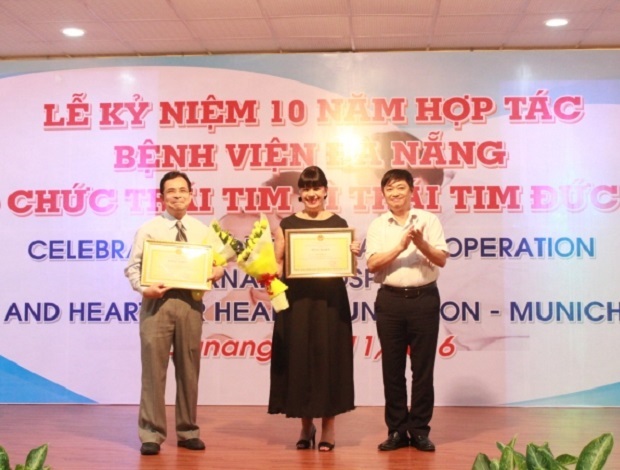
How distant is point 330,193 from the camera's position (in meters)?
5.57

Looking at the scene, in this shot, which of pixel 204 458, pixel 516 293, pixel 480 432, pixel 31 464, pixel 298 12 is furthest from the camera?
pixel 516 293

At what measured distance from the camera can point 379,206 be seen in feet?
18.2

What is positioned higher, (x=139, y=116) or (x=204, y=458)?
(x=139, y=116)

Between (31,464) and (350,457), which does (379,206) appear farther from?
(31,464)

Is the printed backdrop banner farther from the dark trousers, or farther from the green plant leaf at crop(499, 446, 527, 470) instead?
the green plant leaf at crop(499, 446, 527, 470)

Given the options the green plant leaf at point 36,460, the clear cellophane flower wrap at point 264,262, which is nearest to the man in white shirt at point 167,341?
the clear cellophane flower wrap at point 264,262

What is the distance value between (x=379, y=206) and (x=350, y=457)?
2.32m

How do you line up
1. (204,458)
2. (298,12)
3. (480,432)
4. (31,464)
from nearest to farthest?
1. (31,464)
2. (204,458)
3. (480,432)
4. (298,12)

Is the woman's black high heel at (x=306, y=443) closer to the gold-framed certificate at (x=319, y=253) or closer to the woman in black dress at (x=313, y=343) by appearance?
A: the woman in black dress at (x=313, y=343)

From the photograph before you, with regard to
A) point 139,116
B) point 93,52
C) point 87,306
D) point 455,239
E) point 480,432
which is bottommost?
point 480,432

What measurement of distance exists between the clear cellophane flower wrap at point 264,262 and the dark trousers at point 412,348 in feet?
1.76

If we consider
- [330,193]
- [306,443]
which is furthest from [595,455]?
[330,193]

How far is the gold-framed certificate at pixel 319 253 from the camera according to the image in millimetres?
3697

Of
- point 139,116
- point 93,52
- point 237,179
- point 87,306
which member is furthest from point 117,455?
point 93,52
